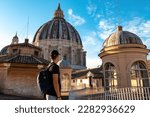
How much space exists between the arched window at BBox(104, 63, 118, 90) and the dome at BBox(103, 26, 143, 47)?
1741 mm

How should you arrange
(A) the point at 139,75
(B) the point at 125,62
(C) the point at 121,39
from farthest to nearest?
(C) the point at 121,39 → (A) the point at 139,75 → (B) the point at 125,62

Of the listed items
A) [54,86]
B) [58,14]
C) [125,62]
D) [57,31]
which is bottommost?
[54,86]

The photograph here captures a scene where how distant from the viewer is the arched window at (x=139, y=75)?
500 inches

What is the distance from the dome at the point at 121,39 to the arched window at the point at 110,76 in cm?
174

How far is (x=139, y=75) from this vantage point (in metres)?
12.8

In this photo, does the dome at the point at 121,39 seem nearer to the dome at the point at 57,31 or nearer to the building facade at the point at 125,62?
the building facade at the point at 125,62

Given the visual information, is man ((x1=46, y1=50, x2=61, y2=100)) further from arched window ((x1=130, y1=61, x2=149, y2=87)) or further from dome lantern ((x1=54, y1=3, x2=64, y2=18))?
dome lantern ((x1=54, y1=3, x2=64, y2=18))

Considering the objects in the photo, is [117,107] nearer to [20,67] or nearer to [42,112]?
[42,112]

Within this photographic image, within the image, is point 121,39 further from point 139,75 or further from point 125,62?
point 139,75

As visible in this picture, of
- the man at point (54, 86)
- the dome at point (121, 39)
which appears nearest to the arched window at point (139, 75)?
the dome at point (121, 39)

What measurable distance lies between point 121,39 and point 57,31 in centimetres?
4548

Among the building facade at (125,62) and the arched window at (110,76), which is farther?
the arched window at (110,76)

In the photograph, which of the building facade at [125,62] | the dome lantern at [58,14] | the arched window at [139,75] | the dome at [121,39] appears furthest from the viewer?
the dome lantern at [58,14]

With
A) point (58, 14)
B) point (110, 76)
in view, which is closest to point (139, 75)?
point (110, 76)
